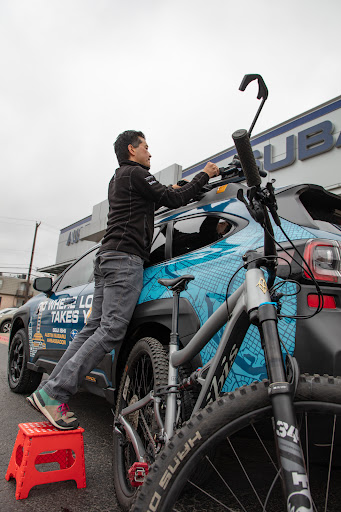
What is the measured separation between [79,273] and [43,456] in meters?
1.99

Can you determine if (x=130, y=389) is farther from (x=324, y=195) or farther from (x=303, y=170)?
(x=303, y=170)

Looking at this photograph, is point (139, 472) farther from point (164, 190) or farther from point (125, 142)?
point (125, 142)

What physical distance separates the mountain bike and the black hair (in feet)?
3.89

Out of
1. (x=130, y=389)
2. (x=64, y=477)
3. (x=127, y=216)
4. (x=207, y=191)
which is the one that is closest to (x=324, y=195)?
(x=207, y=191)

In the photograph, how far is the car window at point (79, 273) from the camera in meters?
3.61

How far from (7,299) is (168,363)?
52613mm

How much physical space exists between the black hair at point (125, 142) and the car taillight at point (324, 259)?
1498mm

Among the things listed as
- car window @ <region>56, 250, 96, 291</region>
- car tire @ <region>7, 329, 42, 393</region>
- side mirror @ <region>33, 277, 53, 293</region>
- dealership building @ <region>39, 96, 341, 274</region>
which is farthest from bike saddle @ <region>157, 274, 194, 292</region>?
dealership building @ <region>39, 96, 341, 274</region>

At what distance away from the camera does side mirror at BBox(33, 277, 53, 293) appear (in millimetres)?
3703

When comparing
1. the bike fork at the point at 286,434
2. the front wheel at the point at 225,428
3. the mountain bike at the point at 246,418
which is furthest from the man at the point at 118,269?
the bike fork at the point at 286,434

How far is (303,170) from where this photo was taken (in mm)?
10555

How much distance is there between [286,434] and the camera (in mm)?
970

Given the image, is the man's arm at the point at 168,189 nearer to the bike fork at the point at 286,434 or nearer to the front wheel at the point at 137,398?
the front wheel at the point at 137,398

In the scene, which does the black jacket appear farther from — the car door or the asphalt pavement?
the asphalt pavement
